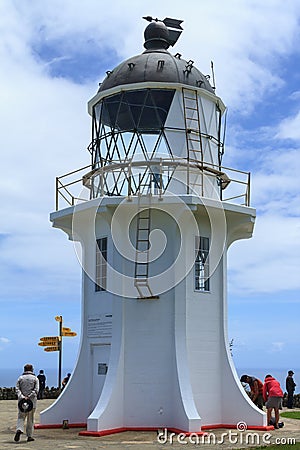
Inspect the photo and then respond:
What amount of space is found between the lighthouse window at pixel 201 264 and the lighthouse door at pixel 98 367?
290cm

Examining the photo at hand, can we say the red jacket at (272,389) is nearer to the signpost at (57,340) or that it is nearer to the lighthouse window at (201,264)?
the lighthouse window at (201,264)

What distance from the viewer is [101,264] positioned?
62.0 ft

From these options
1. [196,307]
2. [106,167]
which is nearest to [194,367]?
[196,307]

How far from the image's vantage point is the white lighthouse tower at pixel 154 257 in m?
17.7

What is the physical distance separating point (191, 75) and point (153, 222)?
4.23 metres

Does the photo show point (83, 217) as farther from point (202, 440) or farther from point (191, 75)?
point (202, 440)

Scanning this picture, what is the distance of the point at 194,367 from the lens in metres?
18.0

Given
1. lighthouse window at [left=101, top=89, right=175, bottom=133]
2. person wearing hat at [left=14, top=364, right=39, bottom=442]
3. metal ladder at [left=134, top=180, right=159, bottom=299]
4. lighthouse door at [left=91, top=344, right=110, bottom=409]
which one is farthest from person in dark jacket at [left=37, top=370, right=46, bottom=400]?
lighthouse window at [left=101, top=89, right=175, bottom=133]

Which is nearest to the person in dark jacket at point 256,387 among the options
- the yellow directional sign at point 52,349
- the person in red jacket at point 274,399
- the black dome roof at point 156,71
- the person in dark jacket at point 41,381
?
the person in red jacket at point 274,399

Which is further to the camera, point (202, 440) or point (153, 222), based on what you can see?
point (153, 222)

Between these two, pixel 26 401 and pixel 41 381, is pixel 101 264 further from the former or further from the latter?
pixel 41 381

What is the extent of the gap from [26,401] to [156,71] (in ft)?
30.0

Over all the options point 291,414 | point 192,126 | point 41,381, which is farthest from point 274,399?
point 41,381

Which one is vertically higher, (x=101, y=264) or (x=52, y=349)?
(x=101, y=264)
